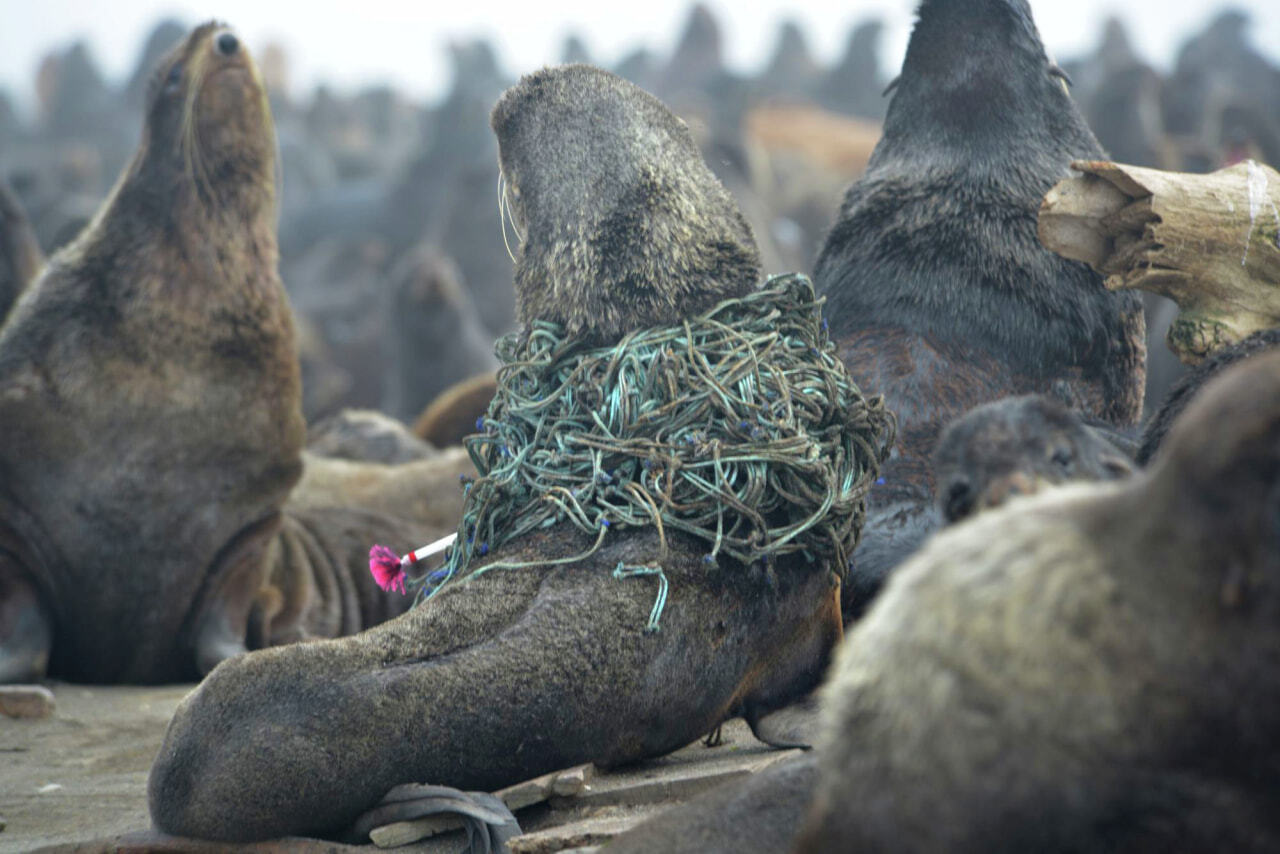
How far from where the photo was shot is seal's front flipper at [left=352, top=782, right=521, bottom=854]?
2.36 meters

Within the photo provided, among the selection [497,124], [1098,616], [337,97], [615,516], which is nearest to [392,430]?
[497,124]

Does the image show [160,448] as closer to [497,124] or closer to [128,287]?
[128,287]

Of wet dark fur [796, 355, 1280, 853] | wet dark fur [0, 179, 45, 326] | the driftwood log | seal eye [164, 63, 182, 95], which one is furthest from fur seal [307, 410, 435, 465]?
wet dark fur [796, 355, 1280, 853]

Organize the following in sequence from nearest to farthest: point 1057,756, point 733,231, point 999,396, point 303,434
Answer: point 1057,756
point 733,231
point 999,396
point 303,434

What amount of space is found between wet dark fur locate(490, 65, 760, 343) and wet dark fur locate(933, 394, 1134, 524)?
114 cm

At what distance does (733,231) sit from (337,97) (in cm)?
3182

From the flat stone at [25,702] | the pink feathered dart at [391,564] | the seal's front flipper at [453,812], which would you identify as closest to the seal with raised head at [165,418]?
the flat stone at [25,702]

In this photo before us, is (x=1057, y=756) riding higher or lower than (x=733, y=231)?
lower

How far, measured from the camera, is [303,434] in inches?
194

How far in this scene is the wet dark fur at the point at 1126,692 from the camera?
1.32 metres

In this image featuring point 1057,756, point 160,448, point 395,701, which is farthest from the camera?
point 160,448

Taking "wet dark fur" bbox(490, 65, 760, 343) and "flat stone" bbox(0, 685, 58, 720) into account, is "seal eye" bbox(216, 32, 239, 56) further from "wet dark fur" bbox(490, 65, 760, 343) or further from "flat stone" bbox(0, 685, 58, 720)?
"flat stone" bbox(0, 685, 58, 720)

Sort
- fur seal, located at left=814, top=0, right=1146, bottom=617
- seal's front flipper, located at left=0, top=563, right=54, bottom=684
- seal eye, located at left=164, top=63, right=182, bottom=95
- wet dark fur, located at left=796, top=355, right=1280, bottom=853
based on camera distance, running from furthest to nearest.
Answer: seal eye, located at left=164, top=63, right=182, bottom=95
seal's front flipper, located at left=0, top=563, right=54, bottom=684
fur seal, located at left=814, top=0, right=1146, bottom=617
wet dark fur, located at left=796, top=355, right=1280, bottom=853

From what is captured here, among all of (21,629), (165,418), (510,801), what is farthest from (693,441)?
(21,629)
